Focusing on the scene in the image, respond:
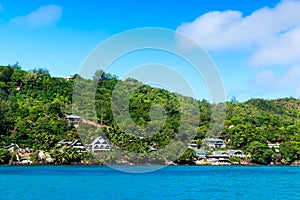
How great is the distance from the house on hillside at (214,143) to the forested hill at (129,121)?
2.54ft

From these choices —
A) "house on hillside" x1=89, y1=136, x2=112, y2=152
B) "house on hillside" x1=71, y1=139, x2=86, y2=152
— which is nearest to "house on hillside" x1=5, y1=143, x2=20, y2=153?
"house on hillside" x1=71, y1=139, x2=86, y2=152

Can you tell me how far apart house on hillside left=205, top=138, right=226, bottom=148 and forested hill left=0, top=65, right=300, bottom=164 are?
77cm

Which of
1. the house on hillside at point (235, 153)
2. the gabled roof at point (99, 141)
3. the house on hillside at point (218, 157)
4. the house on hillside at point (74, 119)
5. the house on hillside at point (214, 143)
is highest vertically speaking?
the house on hillside at point (74, 119)

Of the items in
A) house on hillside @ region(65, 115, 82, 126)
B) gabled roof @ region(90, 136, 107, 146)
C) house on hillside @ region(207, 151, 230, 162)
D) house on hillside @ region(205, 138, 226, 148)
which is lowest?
A: house on hillside @ region(207, 151, 230, 162)

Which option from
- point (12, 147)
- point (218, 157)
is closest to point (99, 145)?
point (12, 147)

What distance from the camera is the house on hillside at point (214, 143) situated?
5553 cm

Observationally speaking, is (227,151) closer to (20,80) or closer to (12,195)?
(20,80)

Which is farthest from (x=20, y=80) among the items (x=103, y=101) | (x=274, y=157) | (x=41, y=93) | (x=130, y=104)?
(x=274, y=157)

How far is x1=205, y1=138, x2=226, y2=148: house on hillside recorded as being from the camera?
5553 cm

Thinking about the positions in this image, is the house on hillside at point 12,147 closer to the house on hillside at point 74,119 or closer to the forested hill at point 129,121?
the forested hill at point 129,121

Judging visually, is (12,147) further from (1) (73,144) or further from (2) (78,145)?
(2) (78,145)

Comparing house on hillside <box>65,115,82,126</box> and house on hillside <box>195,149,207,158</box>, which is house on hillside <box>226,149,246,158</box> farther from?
house on hillside <box>65,115,82,126</box>

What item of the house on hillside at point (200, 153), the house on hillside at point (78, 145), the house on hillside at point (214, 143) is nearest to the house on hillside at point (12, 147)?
the house on hillside at point (78, 145)

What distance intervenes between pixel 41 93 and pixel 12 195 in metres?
41.0
